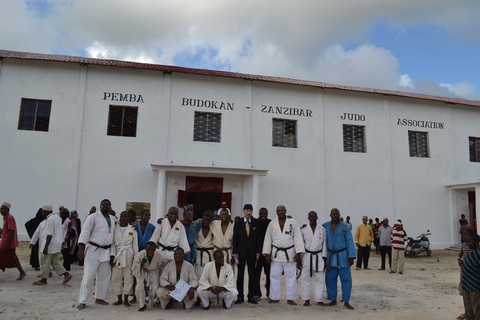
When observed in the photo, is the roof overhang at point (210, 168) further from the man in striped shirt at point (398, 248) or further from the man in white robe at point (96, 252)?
the man in white robe at point (96, 252)

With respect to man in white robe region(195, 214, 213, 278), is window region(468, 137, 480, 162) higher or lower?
higher

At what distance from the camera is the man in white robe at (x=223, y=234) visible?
682 centimetres

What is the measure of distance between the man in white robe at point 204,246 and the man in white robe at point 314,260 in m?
1.66

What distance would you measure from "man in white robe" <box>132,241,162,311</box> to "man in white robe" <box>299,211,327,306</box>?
2.55 metres

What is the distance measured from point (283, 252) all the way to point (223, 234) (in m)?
1.13

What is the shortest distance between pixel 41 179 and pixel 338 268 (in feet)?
37.8

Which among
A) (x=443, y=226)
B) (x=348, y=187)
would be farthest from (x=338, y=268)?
(x=443, y=226)

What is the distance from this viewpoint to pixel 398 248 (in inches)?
420

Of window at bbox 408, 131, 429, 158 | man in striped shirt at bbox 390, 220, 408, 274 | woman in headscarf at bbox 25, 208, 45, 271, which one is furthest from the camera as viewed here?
window at bbox 408, 131, 429, 158

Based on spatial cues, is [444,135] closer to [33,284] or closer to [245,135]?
[245,135]

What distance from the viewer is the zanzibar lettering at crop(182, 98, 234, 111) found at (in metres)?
15.3

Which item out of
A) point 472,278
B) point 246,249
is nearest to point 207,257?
point 246,249

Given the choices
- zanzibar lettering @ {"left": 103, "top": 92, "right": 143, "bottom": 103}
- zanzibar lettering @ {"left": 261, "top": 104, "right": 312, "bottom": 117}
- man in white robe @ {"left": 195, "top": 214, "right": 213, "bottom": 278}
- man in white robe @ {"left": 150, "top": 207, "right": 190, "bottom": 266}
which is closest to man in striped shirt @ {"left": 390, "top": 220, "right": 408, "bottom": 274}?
man in white robe @ {"left": 195, "top": 214, "right": 213, "bottom": 278}

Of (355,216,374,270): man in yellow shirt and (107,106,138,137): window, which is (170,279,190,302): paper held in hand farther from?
(107,106,138,137): window
